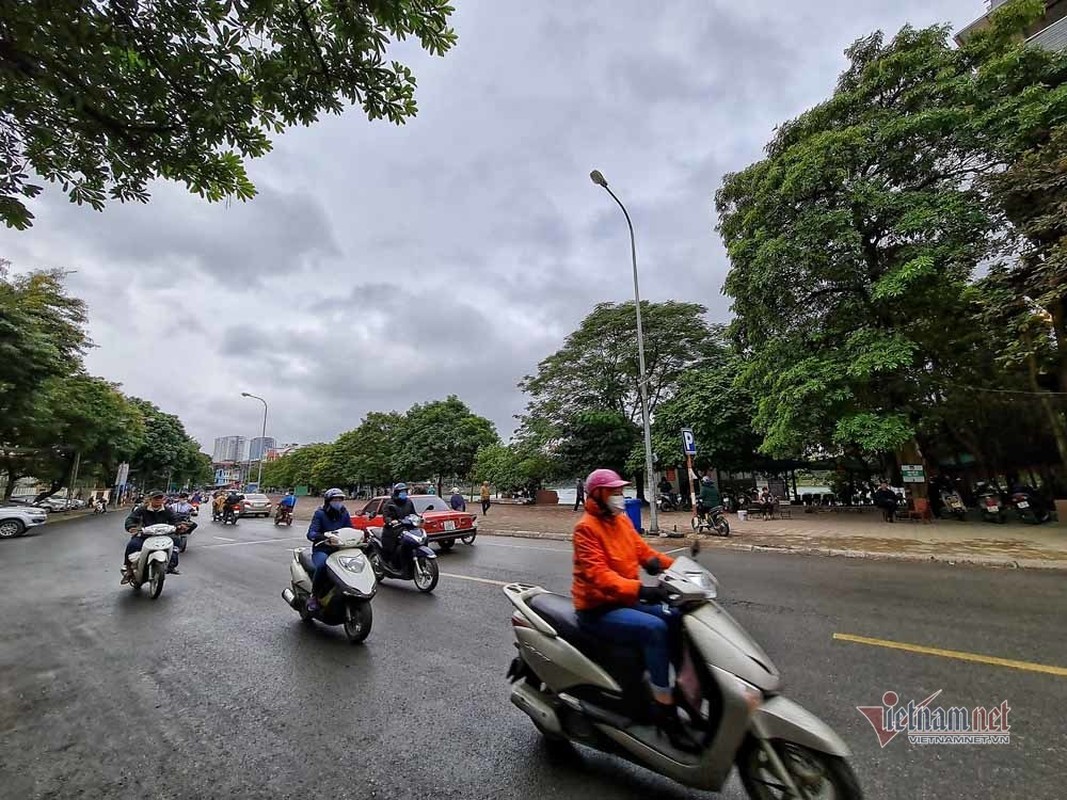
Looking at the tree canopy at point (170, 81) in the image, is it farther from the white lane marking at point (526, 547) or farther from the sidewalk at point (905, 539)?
the sidewalk at point (905, 539)

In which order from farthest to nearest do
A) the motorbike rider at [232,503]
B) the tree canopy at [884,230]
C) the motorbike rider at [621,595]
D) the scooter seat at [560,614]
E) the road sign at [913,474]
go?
1. the motorbike rider at [232,503]
2. the road sign at [913,474]
3. the tree canopy at [884,230]
4. the scooter seat at [560,614]
5. the motorbike rider at [621,595]

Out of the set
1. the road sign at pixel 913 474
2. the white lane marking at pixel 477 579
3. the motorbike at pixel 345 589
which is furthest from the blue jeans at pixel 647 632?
the road sign at pixel 913 474

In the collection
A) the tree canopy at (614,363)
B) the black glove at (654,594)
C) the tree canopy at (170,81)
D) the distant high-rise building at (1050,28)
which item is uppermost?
the distant high-rise building at (1050,28)

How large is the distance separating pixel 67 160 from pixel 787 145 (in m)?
20.6

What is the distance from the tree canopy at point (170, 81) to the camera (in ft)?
10.3

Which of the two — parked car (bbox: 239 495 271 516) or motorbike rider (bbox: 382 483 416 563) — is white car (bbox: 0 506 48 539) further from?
motorbike rider (bbox: 382 483 416 563)

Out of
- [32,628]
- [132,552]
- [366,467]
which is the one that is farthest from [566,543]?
[366,467]

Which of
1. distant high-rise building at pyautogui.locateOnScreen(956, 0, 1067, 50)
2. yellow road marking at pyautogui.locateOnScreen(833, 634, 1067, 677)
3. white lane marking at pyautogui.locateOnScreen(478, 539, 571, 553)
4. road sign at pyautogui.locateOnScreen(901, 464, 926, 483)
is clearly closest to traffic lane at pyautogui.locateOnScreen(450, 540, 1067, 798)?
yellow road marking at pyautogui.locateOnScreen(833, 634, 1067, 677)

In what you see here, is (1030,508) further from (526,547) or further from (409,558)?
(409,558)

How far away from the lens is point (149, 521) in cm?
761

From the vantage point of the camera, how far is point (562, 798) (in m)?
2.33

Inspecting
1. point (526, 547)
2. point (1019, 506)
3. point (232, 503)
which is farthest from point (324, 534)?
point (232, 503)

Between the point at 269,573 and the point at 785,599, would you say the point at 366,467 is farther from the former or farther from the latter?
the point at 785,599

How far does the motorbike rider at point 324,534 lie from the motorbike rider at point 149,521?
3381 mm
